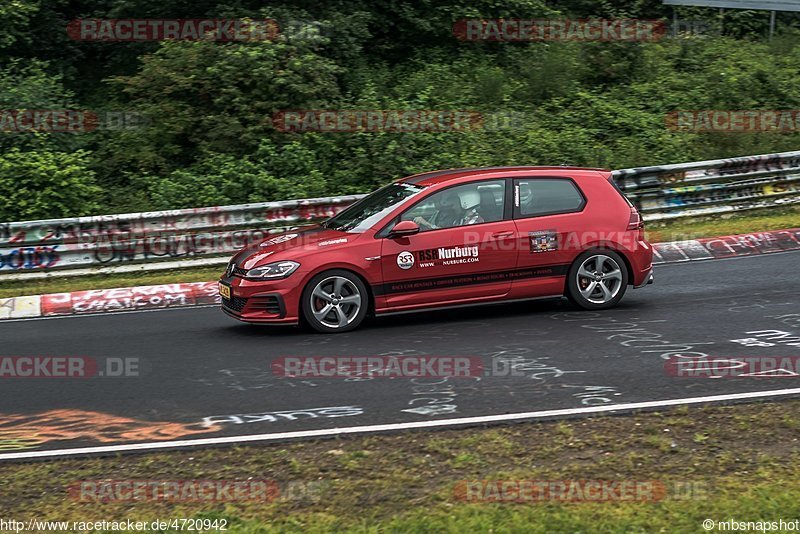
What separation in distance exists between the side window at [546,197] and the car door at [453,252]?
0.66ft

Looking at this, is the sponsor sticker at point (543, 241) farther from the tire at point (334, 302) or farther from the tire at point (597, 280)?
the tire at point (334, 302)

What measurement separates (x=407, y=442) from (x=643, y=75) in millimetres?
17628

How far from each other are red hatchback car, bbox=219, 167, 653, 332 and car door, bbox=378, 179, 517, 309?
0.01 meters

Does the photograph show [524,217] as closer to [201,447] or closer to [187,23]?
[201,447]

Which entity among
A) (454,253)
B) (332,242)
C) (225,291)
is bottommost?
(225,291)

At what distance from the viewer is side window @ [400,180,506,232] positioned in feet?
33.7

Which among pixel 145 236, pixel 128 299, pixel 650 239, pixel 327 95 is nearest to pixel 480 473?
pixel 128 299

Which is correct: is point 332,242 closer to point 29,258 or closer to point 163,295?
point 163,295

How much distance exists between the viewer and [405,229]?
395 inches

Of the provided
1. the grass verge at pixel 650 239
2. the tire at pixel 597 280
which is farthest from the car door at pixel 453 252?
the grass verge at pixel 650 239

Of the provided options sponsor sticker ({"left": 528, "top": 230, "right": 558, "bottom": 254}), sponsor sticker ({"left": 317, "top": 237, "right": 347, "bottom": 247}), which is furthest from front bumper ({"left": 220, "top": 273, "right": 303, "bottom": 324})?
sponsor sticker ({"left": 528, "top": 230, "right": 558, "bottom": 254})

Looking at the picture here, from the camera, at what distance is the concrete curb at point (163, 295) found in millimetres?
12555

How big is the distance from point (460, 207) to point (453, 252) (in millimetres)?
526

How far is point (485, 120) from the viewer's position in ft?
65.3
